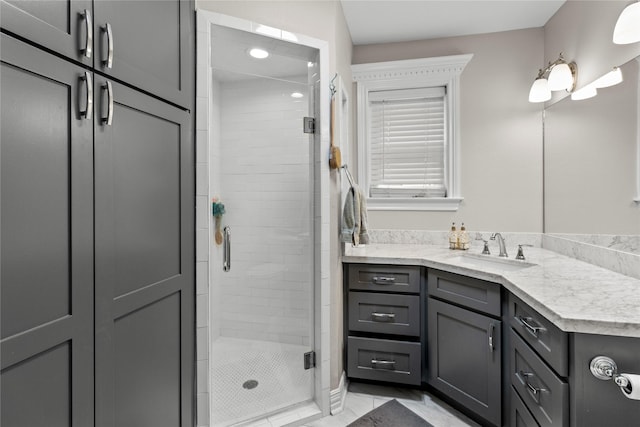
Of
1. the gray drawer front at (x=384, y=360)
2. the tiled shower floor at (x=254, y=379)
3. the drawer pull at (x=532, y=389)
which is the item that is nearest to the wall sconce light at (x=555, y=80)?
the drawer pull at (x=532, y=389)

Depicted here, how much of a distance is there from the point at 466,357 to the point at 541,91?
188cm

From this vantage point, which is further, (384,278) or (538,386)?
(384,278)

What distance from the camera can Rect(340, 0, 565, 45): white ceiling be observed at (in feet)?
7.25

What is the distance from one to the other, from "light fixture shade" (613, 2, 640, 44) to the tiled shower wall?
1555 mm

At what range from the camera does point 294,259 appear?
200 cm

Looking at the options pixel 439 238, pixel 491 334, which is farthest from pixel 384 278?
pixel 439 238

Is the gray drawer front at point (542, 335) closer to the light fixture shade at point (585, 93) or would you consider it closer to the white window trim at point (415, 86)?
the white window trim at point (415, 86)

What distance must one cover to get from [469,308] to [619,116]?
4.19ft

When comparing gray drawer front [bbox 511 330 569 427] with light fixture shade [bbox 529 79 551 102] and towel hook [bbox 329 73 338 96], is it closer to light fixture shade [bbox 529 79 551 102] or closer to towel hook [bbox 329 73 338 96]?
towel hook [bbox 329 73 338 96]

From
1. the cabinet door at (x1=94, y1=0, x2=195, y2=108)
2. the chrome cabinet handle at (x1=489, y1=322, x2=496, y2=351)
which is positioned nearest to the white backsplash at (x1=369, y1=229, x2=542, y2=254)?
the chrome cabinet handle at (x1=489, y1=322, x2=496, y2=351)

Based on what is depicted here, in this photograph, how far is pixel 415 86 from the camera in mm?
2670

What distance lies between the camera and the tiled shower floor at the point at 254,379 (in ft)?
5.70

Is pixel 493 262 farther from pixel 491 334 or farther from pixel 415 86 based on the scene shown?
pixel 415 86

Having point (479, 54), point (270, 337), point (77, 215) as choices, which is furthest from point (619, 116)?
point (77, 215)
